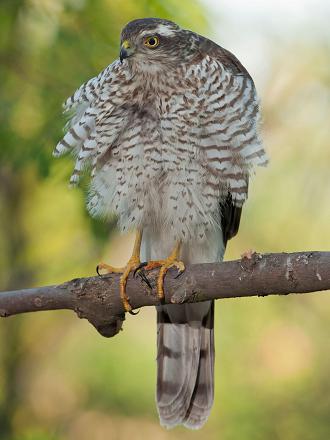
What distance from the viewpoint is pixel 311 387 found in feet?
15.5

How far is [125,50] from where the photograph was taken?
164 inches

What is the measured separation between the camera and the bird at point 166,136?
4.11 meters

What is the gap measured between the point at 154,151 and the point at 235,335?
154 centimetres

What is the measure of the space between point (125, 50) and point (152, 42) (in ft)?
0.64

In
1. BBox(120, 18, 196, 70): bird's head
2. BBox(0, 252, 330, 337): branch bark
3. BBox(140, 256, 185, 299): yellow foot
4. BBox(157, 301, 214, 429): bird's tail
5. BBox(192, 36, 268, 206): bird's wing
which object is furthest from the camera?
BBox(157, 301, 214, 429): bird's tail

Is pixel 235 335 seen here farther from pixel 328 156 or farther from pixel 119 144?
pixel 119 144

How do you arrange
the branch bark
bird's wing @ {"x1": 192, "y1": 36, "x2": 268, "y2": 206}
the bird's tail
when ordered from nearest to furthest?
the branch bark < bird's wing @ {"x1": 192, "y1": 36, "x2": 268, "y2": 206} < the bird's tail

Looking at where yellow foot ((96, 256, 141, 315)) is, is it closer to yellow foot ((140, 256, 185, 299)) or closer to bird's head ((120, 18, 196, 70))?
yellow foot ((140, 256, 185, 299))

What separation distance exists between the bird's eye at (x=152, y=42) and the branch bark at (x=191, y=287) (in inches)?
45.7

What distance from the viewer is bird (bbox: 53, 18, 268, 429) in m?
4.11

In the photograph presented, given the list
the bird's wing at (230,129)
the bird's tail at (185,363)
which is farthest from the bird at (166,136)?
the bird's tail at (185,363)

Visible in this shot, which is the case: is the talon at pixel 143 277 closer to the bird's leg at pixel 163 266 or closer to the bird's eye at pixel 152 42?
the bird's leg at pixel 163 266

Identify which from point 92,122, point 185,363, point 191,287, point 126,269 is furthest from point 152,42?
point 185,363

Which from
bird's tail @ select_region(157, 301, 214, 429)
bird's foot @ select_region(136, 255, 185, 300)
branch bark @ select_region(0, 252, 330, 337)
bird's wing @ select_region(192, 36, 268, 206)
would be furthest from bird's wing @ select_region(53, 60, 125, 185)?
bird's tail @ select_region(157, 301, 214, 429)
